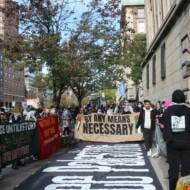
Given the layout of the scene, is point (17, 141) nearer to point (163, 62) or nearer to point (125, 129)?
point (125, 129)

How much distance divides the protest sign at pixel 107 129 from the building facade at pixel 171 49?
8.69 feet

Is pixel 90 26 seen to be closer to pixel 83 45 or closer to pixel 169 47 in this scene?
pixel 83 45

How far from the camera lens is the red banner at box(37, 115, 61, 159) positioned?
1758 cm

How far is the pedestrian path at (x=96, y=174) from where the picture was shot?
11.7m

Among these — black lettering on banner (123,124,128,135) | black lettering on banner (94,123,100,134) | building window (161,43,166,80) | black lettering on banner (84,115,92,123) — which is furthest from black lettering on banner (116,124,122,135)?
building window (161,43,166,80)

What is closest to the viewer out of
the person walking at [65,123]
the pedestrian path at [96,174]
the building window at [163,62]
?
the pedestrian path at [96,174]

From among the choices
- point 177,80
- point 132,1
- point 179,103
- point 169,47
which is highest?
point 132,1

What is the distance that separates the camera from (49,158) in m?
17.8

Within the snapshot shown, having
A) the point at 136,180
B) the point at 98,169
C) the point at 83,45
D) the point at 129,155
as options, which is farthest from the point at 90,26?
the point at 136,180

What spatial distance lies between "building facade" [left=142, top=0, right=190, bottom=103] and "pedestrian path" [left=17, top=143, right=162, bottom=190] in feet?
17.5

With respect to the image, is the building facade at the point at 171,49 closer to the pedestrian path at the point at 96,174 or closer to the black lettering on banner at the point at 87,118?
the black lettering on banner at the point at 87,118

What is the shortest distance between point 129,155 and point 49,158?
248cm

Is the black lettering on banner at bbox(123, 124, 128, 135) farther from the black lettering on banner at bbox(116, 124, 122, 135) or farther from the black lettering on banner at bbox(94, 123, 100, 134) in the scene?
the black lettering on banner at bbox(94, 123, 100, 134)

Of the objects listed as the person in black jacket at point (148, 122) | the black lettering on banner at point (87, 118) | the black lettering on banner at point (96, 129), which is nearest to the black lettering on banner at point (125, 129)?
the black lettering on banner at point (96, 129)
